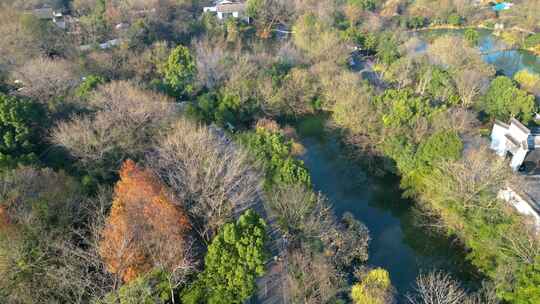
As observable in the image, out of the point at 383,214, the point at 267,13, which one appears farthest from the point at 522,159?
the point at 267,13

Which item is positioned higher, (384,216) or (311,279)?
(311,279)

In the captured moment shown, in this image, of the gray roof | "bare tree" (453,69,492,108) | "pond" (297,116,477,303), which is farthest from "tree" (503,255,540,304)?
the gray roof

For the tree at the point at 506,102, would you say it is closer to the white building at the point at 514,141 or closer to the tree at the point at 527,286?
the white building at the point at 514,141

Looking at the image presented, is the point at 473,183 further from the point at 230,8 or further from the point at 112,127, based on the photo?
the point at 230,8

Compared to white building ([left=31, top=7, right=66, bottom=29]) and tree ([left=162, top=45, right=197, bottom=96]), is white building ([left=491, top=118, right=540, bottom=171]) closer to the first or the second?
tree ([left=162, top=45, right=197, bottom=96])

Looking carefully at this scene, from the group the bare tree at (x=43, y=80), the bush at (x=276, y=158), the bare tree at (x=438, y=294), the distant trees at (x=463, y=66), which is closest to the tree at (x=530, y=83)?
the distant trees at (x=463, y=66)
